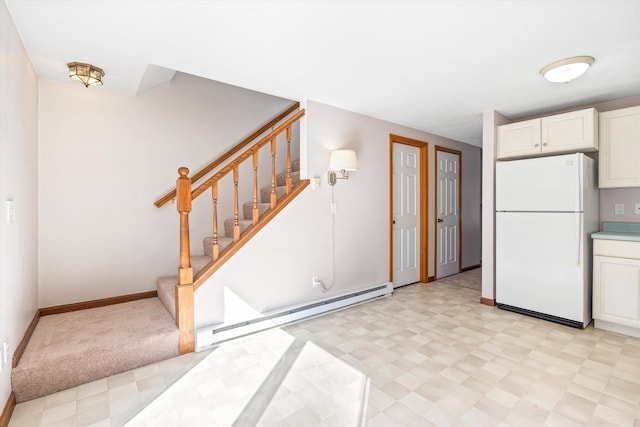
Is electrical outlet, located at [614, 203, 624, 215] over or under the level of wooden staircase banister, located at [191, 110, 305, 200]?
under

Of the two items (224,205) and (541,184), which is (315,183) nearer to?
(224,205)

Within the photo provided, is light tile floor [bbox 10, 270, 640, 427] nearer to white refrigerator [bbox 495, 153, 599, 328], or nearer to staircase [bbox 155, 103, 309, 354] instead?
white refrigerator [bbox 495, 153, 599, 328]

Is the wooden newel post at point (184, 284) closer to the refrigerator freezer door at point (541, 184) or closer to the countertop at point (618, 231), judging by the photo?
the refrigerator freezer door at point (541, 184)

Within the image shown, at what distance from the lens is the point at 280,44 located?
2100mm

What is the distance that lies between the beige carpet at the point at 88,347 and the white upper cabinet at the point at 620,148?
4.26 meters

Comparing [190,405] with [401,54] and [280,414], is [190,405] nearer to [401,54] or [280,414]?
[280,414]

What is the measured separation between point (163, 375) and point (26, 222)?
Result: 5.00 feet

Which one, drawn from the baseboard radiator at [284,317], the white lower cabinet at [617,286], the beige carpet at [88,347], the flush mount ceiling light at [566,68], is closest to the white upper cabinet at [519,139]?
the flush mount ceiling light at [566,68]

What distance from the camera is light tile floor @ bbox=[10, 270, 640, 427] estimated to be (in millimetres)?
1679

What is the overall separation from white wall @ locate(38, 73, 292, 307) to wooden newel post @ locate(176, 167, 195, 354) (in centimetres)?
109

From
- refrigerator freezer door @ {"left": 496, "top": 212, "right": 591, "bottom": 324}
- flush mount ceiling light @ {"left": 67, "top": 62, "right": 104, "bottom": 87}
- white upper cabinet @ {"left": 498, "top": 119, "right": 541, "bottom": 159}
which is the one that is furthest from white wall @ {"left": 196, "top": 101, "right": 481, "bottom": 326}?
flush mount ceiling light @ {"left": 67, "top": 62, "right": 104, "bottom": 87}

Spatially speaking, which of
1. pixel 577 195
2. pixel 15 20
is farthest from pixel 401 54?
pixel 15 20

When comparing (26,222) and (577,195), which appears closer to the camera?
(26,222)

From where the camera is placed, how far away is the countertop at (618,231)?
110 inches
